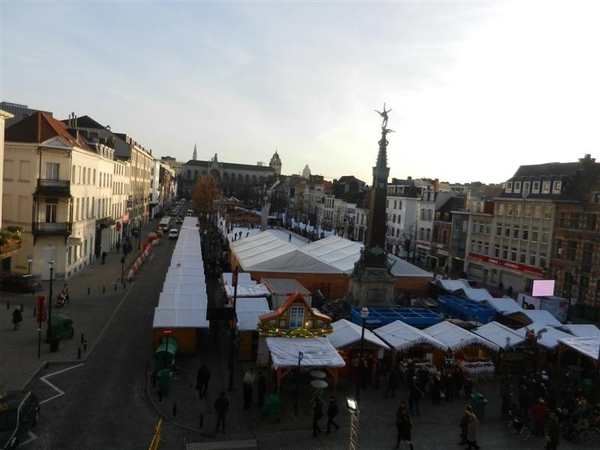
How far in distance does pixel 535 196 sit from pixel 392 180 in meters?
40.1

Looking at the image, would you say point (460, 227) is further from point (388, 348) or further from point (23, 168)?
point (23, 168)

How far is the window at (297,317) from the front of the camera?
19.2 m

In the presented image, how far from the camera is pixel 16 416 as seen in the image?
12.7 metres

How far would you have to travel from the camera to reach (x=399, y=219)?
70625mm

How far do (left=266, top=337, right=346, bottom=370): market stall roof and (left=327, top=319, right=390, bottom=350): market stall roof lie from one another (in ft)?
2.22

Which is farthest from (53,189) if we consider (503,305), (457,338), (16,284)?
(503,305)

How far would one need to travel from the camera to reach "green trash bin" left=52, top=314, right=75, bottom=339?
2139cm

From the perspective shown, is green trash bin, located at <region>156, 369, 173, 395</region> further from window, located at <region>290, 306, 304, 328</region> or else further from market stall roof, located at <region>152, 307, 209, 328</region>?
window, located at <region>290, 306, 304, 328</region>

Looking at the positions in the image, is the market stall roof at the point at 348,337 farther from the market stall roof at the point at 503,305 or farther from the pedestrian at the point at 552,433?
the market stall roof at the point at 503,305

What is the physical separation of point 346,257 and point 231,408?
23.6 metres

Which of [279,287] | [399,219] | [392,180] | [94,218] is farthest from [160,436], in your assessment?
[392,180]

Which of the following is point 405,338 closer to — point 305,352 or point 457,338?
point 457,338

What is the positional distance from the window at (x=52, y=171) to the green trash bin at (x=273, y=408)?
27209mm

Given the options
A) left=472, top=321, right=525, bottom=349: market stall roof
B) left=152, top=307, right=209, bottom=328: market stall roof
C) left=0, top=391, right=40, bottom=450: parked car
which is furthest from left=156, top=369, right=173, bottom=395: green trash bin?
left=472, top=321, right=525, bottom=349: market stall roof
